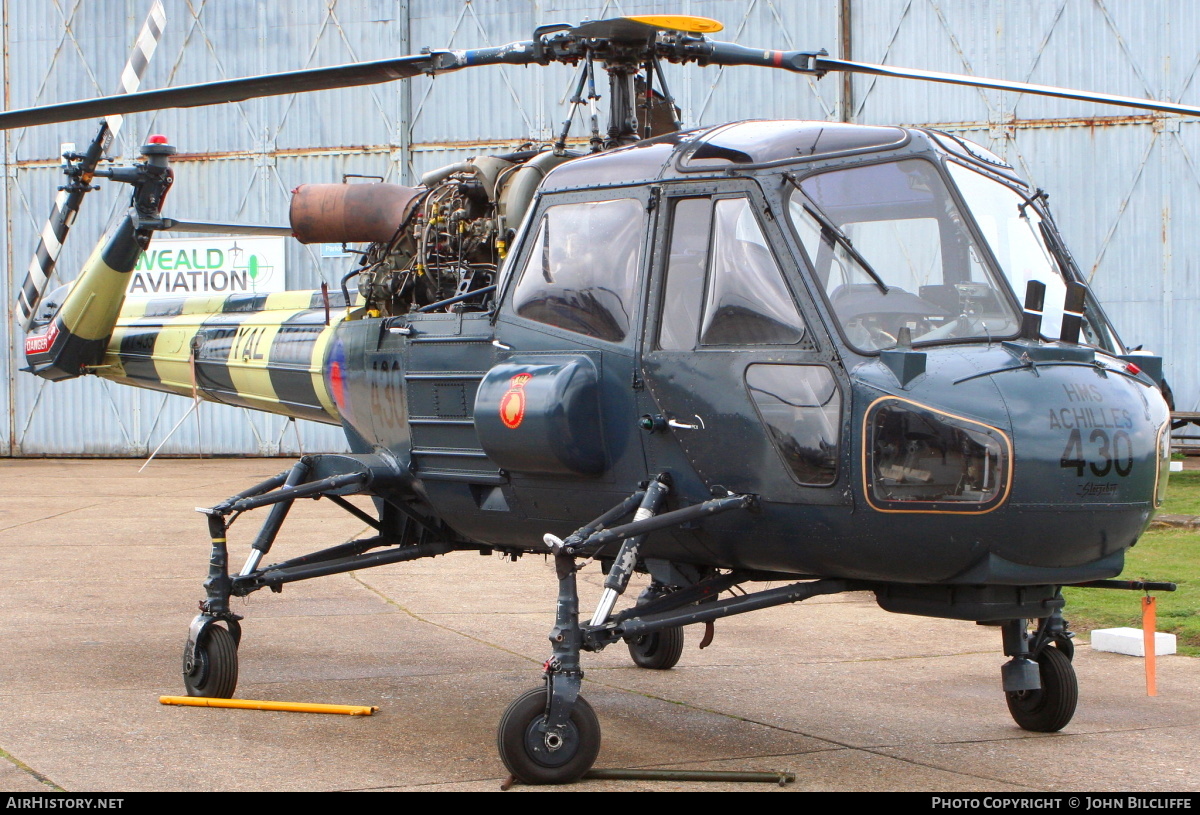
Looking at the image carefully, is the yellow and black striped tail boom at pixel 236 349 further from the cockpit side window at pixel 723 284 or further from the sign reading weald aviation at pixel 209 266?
the sign reading weald aviation at pixel 209 266

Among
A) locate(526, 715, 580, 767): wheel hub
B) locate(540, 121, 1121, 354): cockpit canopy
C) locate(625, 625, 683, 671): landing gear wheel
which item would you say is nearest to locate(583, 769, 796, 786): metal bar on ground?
locate(526, 715, 580, 767): wheel hub

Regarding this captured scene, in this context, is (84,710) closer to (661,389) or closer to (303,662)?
(303,662)

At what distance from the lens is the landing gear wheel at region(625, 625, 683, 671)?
779cm

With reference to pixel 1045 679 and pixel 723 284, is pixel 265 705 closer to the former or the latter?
pixel 723 284

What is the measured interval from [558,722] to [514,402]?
138cm

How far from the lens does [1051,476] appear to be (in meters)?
4.77

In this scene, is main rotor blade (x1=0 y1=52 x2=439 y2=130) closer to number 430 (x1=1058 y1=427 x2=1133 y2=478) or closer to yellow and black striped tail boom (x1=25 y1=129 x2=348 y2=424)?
yellow and black striped tail boom (x1=25 y1=129 x2=348 y2=424)

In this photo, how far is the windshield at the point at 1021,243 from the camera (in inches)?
213

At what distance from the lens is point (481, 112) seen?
21.6m

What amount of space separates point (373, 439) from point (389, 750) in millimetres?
2074

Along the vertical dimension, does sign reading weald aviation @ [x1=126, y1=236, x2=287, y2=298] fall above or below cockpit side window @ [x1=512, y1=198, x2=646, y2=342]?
below

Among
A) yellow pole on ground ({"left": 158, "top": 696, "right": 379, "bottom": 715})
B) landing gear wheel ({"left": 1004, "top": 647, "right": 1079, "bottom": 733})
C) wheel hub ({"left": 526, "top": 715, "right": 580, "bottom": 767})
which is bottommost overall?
yellow pole on ground ({"left": 158, "top": 696, "right": 379, "bottom": 715})

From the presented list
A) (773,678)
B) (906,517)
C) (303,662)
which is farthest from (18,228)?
(906,517)

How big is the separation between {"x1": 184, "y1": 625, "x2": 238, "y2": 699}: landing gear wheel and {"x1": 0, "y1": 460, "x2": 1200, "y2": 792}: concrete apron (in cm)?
14
